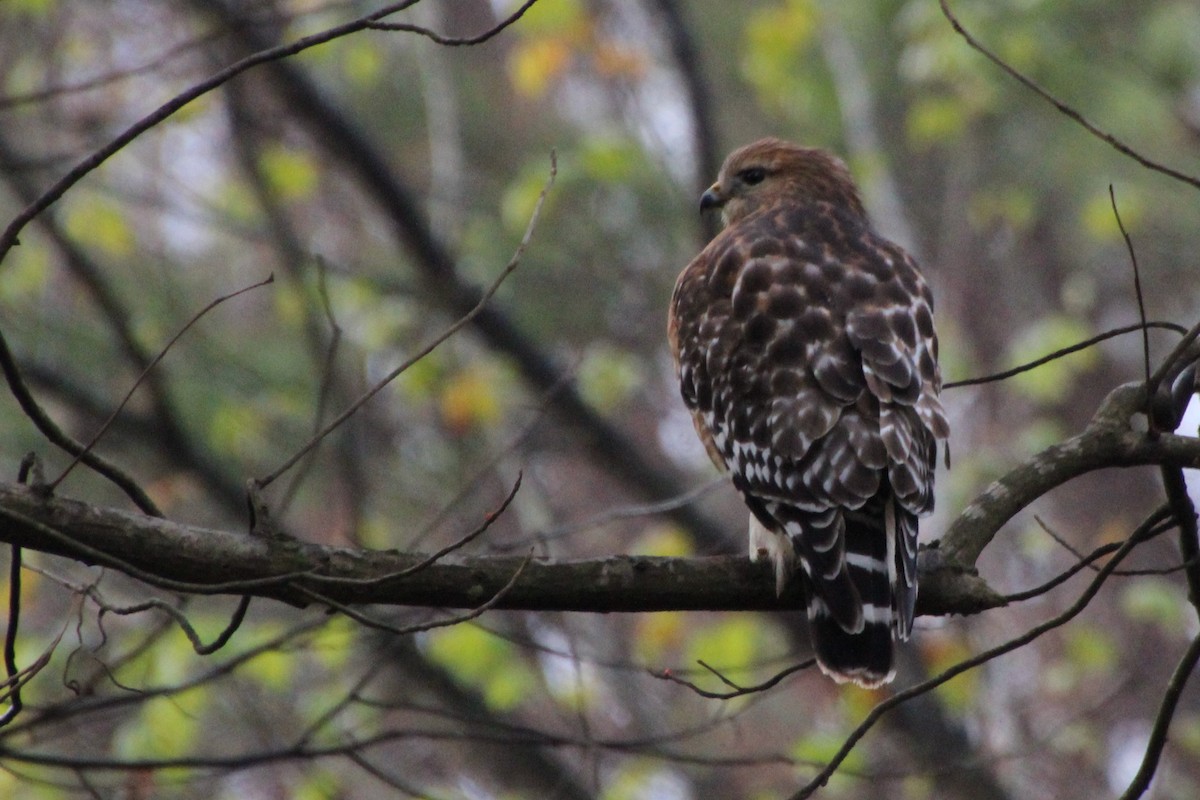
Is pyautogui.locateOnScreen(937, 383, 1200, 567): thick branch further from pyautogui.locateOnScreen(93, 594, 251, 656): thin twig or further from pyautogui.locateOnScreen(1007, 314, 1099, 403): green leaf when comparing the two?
pyautogui.locateOnScreen(1007, 314, 1099, 403): green leaf

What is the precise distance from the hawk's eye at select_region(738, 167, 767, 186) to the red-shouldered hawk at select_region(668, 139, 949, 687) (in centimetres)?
55

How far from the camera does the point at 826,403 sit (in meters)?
3.60

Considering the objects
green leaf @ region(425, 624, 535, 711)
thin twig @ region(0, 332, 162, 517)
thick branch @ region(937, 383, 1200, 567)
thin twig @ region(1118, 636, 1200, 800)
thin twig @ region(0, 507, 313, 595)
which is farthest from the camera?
green leaf @ region(425, 624, 535, 711)

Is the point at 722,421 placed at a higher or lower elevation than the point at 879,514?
higher

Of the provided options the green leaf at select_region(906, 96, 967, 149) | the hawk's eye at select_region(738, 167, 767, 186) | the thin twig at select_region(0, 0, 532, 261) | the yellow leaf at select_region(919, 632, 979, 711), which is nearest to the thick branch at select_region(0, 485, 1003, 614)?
the thin twig at select_region(0, 0, 532, 261)

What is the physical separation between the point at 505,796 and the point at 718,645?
1.83 metres

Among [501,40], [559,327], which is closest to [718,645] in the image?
[559,327]

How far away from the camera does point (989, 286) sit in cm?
1285

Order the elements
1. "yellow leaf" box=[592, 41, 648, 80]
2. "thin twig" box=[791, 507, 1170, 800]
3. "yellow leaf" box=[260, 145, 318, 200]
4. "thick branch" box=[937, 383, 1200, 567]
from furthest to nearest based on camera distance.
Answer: "yellow leaf" box=[592, 41, 648, 80]
"yellow leaf" box=[260, 145, 318, 200]
"thick branch" box=[937, 383, 1200, 567]
"thin twig" box=[791, 507, 1170, 800]

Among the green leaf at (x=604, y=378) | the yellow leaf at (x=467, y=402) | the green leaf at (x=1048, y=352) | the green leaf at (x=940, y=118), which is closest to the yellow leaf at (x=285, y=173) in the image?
the yellow leaf at (x=467, y=402)

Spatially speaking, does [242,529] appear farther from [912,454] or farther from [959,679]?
[912,454]

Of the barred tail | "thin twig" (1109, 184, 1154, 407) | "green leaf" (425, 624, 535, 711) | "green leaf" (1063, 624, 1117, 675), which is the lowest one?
the barred tail

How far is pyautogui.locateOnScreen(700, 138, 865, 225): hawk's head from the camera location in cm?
500

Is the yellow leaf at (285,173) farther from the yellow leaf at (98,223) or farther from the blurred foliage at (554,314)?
the yellow leaf at (98,223)
